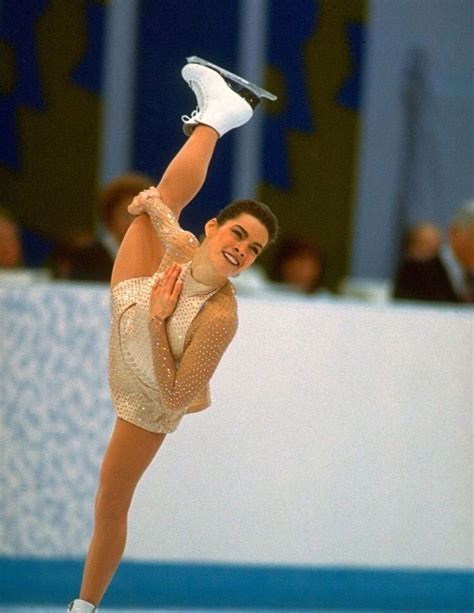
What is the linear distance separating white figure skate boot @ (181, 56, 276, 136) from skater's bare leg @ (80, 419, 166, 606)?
653mm

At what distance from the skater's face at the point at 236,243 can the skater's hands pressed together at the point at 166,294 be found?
0.09 metres

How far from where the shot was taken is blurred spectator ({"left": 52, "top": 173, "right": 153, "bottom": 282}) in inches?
164

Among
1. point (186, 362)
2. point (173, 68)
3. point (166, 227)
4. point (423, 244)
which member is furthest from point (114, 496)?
point (173, 68)

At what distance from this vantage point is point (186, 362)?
9.21 feet

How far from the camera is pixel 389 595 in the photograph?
4.65 m

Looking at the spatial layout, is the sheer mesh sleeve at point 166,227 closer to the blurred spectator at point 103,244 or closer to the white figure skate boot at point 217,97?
the white figure skate boot at point 217,97

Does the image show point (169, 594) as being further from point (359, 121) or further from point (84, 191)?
point (359, 121)

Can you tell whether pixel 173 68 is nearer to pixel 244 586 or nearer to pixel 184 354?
pixel 244 586

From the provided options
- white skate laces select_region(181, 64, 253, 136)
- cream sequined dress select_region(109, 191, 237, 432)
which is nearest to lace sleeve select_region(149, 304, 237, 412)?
cream sequined dress select_region(109, 191, 237, 432)

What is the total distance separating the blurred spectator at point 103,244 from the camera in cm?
417

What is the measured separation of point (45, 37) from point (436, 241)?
2168 millimetres

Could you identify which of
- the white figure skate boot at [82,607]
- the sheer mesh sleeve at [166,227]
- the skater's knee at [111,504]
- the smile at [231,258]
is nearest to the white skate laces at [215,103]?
the sheer mesh sleeve at [166,227]

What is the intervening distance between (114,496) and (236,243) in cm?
60

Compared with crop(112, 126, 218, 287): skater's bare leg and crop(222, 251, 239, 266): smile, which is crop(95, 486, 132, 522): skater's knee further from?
crop(222, 251, 239, 266): smile
